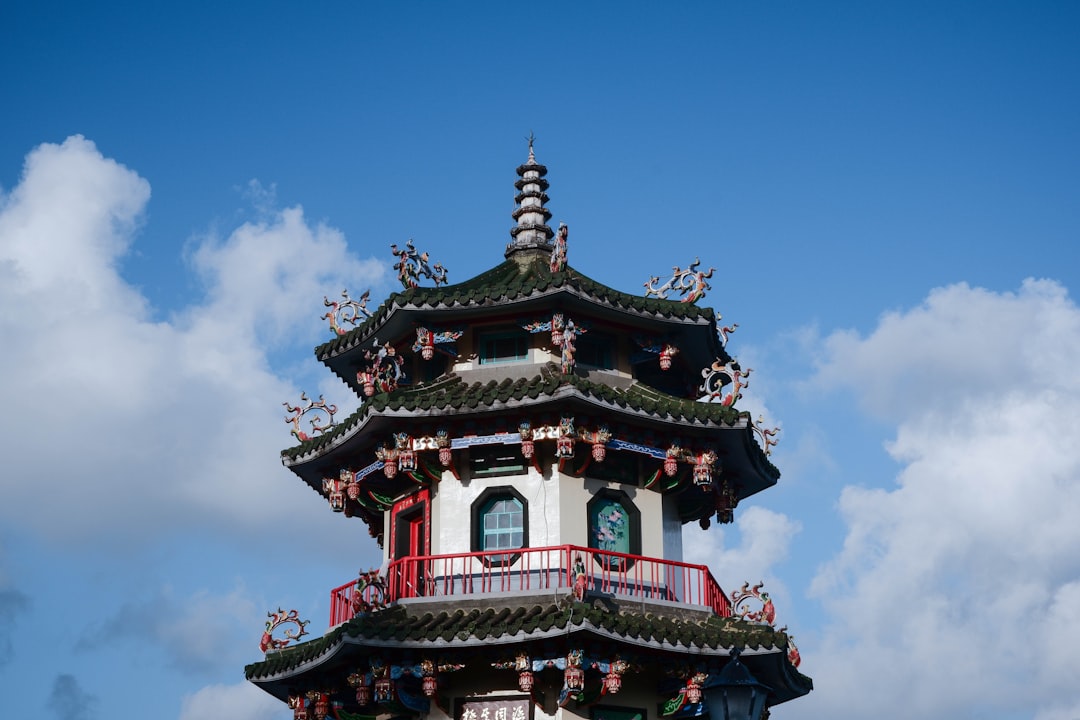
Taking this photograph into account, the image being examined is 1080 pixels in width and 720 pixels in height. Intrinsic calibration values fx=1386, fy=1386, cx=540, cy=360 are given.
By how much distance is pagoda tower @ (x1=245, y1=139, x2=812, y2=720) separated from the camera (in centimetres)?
2456

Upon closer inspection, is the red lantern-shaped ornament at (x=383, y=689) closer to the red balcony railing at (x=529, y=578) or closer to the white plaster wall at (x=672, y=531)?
the red balcony railing at (x=529, y=578)

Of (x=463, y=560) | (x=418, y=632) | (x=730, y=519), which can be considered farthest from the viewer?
(x=730, y=519)

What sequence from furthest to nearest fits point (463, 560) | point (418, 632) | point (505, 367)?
1. point (505, 367)
2. point (463, 560)
3. point (418, 632)

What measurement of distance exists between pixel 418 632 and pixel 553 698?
8.92 feet

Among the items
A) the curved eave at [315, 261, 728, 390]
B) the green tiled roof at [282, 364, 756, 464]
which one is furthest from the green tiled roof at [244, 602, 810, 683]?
the curved eave at [315, 261, 728, 390]

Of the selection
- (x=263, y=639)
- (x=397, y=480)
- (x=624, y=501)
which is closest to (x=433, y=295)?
(x=397, y=480)

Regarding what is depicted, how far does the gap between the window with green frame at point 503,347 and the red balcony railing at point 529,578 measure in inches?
170

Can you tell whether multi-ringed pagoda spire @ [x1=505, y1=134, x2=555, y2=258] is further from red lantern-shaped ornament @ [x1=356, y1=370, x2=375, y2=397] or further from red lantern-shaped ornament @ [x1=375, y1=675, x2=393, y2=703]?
red lantern-shaped ornament @ [x1=375, y1=675, x2=393, y2=703]

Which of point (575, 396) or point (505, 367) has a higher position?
point (505, 367)

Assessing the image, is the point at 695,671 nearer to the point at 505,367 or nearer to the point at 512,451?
the point at 512,451

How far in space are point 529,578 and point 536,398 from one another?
3304 mm

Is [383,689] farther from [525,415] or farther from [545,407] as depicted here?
[545,407]

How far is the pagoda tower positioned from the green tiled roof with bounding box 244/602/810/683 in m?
0.05

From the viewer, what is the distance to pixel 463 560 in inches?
1029
